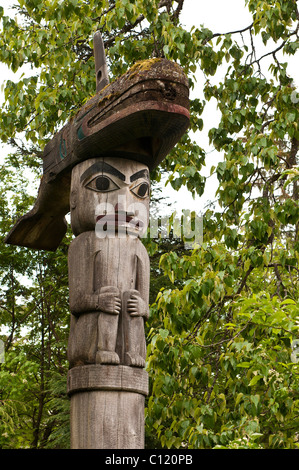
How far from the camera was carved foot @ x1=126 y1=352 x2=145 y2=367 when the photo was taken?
3764 millimetres

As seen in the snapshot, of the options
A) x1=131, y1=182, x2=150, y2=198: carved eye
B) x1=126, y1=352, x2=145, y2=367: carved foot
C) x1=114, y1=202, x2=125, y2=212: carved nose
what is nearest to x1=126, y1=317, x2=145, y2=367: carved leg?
x1=126, y1=352, x2=145, y2=367: carved foot

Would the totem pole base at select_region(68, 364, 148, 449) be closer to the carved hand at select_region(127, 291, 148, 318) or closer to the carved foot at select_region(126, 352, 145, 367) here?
the carved foot at select_region(126, 352, 145, 367)

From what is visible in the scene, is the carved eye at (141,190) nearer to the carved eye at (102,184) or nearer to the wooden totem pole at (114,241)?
the wooden totem pole at (114,241)

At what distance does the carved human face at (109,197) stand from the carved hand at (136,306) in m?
0.42

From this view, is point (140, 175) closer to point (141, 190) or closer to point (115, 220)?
point (141, 190)

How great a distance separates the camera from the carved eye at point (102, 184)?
4.14 m

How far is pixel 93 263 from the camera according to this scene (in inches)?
157

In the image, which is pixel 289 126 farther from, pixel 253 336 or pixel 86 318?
pixel 86 318

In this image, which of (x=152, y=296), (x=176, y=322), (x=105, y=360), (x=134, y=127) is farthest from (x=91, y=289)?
(x=152, y=296)

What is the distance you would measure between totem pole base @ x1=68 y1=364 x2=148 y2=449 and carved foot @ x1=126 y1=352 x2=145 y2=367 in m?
0.03

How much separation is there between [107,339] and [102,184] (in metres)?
1.01

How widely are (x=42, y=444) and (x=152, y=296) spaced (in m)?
3.71

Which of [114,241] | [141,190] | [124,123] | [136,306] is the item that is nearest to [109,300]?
[136,306]

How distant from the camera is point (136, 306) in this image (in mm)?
3908
